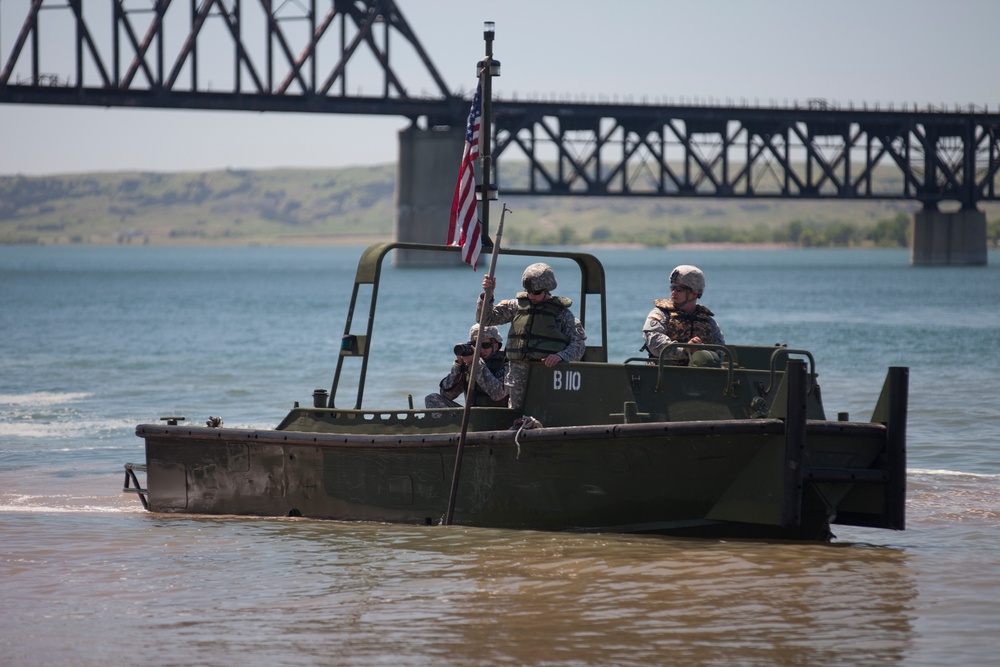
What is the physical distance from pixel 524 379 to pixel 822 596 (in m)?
2.79

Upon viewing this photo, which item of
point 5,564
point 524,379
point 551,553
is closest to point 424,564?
point 551,553

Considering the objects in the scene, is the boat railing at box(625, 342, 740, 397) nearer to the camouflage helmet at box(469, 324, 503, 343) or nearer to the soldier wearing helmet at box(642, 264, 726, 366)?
the soldier wearing helmet at box(642, 264, 726, 366)

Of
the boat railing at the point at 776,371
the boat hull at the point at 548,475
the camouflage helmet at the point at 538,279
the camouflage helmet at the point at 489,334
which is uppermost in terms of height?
the camouflage helmet at the point at 538,279

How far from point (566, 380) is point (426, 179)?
74372 mm

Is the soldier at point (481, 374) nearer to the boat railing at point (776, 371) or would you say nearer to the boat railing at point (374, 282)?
the boat railing at point (374, 282)

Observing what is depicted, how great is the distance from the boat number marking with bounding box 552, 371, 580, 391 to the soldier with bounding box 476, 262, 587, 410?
0.40 feet

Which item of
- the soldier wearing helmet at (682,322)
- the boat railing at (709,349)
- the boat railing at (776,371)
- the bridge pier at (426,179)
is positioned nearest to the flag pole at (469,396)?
the boat railing at (709,349)

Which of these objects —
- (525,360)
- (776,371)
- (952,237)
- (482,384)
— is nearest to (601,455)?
(525,360)

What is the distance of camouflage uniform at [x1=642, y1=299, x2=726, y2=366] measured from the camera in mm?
10398

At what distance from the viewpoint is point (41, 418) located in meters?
19.6

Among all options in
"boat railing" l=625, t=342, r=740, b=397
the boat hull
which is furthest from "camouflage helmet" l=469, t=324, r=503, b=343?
"boat railing" l=625, t=342, r=740, b=397

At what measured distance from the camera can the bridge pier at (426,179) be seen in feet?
274

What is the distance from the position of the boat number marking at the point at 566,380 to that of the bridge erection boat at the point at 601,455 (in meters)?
0.01

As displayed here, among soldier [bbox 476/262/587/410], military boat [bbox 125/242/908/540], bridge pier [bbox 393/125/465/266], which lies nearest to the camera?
military boat [bbox 125/242/908/540]
